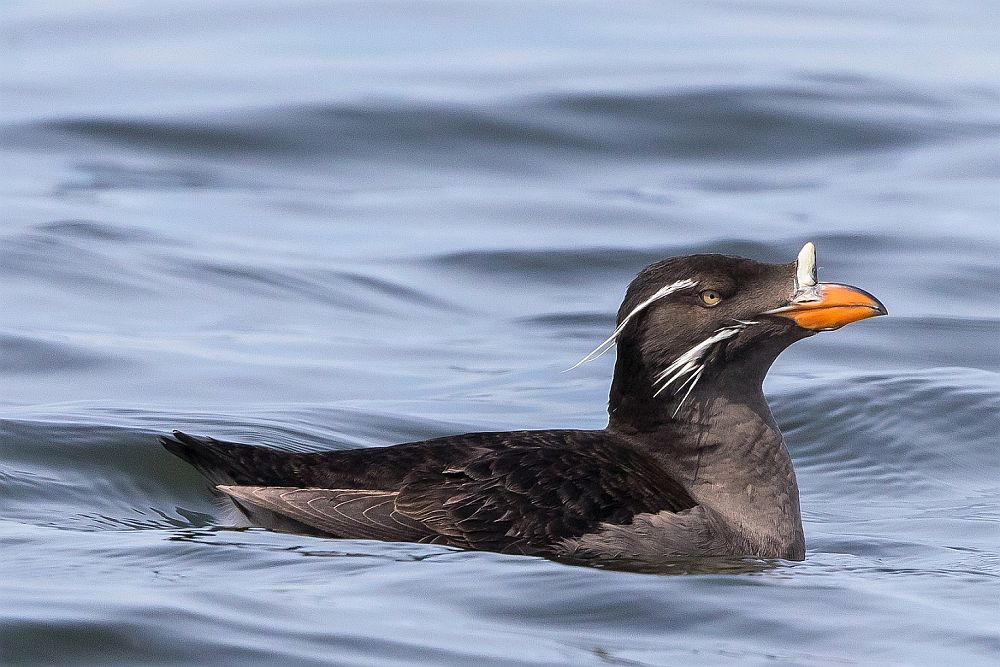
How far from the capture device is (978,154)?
18.7 m

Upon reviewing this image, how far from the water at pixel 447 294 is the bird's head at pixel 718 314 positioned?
0.92 meters

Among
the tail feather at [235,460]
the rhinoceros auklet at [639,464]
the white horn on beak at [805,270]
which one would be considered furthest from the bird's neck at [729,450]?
the tail feather at [235,460]

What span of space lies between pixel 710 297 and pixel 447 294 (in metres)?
6.79

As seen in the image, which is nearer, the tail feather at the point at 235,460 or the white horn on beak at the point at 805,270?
the tail feather at the point at 235,460

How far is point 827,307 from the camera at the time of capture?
24.5 ft

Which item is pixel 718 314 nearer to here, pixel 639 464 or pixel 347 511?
pixel 639 464

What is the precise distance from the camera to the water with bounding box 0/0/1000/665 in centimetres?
676

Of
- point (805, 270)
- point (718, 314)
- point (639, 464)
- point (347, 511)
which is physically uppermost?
point (805, 270)

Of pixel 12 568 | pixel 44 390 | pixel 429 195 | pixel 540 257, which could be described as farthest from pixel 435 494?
pixel 429 195

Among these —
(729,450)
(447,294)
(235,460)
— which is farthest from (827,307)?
(447,294)

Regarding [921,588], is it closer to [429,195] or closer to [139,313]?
[139,313]

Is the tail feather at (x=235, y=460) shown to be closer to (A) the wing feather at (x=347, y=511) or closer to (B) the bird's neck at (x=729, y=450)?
(A) the wing feather at (x=347, y=511)

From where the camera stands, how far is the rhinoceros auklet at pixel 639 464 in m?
7.15

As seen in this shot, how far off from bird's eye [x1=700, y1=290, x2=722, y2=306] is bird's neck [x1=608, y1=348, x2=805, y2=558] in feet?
1.01
